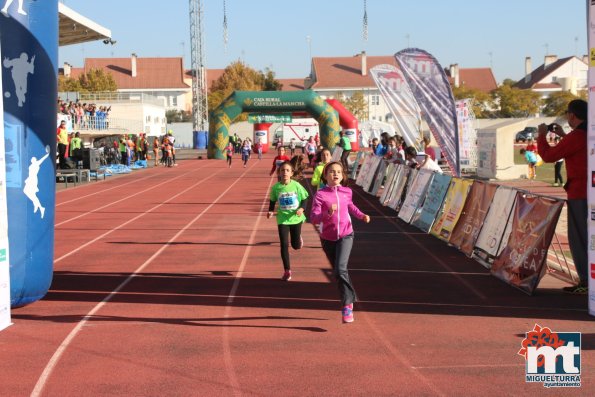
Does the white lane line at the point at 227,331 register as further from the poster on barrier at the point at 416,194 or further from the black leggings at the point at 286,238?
the poster on barrier at the point at 416,194

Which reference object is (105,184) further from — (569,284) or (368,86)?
(368,86)

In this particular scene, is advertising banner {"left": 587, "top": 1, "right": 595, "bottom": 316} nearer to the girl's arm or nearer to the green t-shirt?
the girl's arm

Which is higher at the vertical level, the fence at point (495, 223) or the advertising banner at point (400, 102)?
the advertising banner at point (400, 102)

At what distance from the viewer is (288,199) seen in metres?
11.0

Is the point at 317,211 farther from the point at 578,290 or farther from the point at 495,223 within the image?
the point at 495,223

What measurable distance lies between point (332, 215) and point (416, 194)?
931 cm

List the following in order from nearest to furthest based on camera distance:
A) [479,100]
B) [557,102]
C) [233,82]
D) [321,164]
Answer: [321,164] < [557,102] < [479,100] < [233,82]

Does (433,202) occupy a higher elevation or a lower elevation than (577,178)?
lower

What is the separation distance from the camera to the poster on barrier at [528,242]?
9664 mm

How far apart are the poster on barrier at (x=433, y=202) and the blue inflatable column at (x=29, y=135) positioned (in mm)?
8012

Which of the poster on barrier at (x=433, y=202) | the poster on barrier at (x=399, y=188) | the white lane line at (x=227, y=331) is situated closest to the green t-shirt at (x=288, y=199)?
the white lane line at (x=227, y=331)

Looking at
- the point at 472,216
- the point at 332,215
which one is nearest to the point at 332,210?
the point at 332,215

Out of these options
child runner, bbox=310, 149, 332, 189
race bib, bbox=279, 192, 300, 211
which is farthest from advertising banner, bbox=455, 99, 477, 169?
race bib, bbox=279, 192, 300, 211

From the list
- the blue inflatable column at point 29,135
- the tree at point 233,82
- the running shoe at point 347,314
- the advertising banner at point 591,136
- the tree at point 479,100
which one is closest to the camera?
the advertising banner at point 591,136
